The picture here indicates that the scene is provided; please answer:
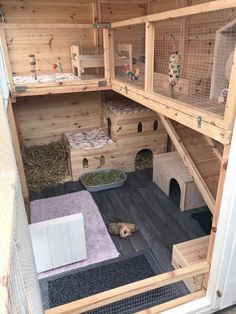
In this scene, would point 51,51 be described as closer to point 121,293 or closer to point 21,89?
point 21,89

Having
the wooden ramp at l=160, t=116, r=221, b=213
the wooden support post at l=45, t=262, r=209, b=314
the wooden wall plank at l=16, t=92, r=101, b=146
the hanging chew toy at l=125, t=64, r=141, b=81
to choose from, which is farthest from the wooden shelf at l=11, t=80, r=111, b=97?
the wooden support post at l=45, t=262, r=209, b=314

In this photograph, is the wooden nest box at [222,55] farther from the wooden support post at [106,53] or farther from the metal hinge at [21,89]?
the metal hinge at [21,89]

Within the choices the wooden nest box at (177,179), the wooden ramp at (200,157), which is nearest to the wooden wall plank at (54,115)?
the wooden nest box at (177,179)

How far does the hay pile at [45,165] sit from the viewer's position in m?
2.93

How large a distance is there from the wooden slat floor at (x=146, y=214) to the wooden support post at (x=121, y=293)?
45 centimetres

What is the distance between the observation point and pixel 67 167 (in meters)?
3.11

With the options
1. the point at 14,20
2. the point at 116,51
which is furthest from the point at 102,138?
the point at 14,20

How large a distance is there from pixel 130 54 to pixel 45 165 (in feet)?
5.16

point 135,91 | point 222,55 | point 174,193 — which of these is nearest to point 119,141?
point 174,193

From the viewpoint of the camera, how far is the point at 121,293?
1293 millimetres

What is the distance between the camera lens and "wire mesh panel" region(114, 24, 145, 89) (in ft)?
7.69

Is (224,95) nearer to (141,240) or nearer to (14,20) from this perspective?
(141,240)

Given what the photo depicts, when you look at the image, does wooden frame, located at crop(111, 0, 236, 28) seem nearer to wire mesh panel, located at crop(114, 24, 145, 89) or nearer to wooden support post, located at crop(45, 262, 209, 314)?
wire mesh panel, located at crop(114, 24, 145, 89)

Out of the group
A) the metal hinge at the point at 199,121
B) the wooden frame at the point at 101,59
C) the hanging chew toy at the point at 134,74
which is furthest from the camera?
the wooden frame at the point at 101,59
